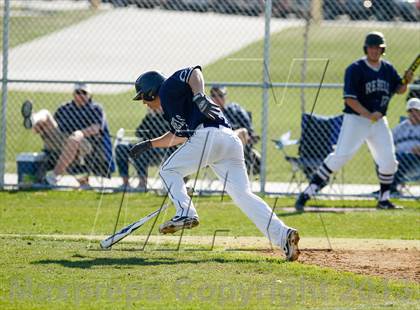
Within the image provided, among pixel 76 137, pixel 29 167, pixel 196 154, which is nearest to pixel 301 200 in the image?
pixel 76 137

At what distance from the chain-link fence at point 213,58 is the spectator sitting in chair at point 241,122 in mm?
324

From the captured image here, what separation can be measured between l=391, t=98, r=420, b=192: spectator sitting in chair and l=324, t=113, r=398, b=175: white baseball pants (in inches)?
65.5

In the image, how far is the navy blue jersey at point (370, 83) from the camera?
541 inches

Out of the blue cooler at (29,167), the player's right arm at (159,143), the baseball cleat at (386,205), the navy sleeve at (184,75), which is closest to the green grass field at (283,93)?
the blue cooler at (29,167)

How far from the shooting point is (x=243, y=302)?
25.4 ft

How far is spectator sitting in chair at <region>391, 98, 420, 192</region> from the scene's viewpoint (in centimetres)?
1545

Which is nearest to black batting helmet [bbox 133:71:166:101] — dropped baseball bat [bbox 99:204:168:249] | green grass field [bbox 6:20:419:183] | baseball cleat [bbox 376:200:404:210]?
dropped baseball bat [bbox 99:204:168:249]

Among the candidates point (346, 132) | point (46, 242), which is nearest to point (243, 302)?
point (46, 242)

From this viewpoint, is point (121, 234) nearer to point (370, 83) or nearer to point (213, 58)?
point (370, 83)

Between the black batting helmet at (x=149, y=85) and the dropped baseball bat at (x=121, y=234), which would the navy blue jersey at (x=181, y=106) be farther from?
the dropped baseball bat at (x=121, y=234)

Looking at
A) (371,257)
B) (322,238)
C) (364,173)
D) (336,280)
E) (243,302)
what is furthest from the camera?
(364,173)

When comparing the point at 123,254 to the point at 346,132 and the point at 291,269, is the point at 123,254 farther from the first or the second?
the point at 346,132

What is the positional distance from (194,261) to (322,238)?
2482 mm

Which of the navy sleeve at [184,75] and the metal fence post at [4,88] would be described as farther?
the metal fence post at [4,88]
